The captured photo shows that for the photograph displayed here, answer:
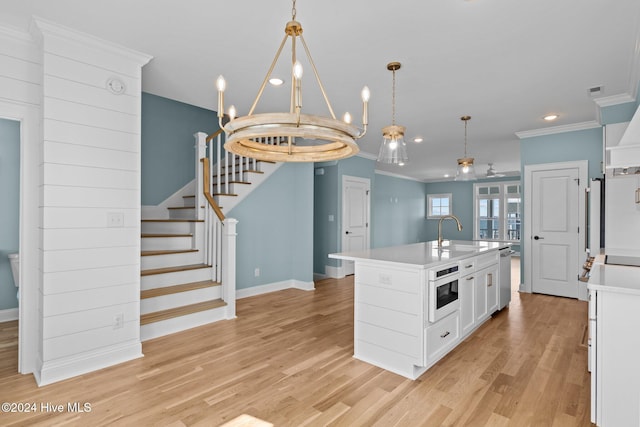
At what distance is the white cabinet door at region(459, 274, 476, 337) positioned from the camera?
306 centimetres

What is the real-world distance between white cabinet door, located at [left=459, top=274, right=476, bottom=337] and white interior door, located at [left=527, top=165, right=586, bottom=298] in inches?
104

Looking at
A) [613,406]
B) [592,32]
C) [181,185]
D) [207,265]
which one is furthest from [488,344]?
[181,185]

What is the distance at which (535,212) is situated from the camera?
5.23 m

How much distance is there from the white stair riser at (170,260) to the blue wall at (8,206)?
154cm

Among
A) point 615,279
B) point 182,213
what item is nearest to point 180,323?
point 182,213

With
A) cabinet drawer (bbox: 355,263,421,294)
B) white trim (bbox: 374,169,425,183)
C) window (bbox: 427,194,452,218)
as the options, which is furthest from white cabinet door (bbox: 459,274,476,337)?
window (bbox: 427,194,452,218)

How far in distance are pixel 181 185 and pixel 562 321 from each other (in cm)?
517

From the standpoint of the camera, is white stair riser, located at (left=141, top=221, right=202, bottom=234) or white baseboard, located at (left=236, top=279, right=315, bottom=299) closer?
white stair riser, located at (left=141, top=221, right=202, bottom=234)

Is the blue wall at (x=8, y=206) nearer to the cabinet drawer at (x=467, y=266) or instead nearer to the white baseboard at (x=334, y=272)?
the white baseboard at (x=334, y=272)

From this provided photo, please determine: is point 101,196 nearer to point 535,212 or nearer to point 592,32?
point 592,32

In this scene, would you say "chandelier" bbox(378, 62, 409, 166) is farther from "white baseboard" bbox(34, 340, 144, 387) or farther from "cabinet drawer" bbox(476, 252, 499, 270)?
"white baseboard" bbox(34, 340, 144, 387)

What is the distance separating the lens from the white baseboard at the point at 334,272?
6.59 m

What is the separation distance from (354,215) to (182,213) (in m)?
3.43

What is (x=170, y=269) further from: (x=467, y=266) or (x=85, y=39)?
(x=467, y=266)
